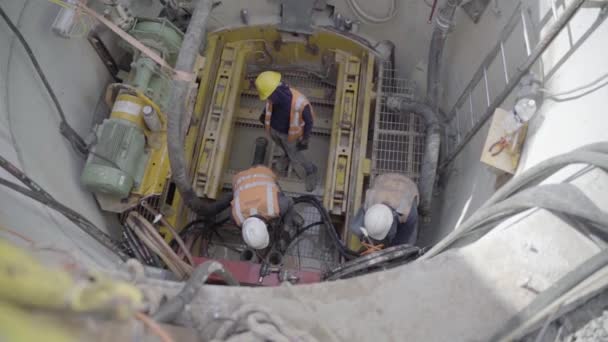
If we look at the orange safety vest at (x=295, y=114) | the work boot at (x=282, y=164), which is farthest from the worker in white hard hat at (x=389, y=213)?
the work boot at (x=282, y=164)

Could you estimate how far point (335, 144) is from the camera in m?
4.82

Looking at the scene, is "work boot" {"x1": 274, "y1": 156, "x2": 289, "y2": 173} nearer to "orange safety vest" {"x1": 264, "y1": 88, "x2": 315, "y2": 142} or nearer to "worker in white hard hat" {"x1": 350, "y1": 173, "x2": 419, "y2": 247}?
"orange safety vest" {"x1": 264, "y1": 88, "x2": 315, "y2": 142}

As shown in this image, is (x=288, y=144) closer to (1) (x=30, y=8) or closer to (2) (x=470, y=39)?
(2) (x=470, y=39)

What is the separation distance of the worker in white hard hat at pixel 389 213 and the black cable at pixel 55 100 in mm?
2221

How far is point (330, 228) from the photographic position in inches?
169

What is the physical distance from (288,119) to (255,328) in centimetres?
275

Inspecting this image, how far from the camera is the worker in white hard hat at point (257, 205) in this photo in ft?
12.0

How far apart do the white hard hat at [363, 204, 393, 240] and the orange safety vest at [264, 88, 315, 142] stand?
4.09ft

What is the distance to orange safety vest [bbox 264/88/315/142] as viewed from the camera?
432 cm

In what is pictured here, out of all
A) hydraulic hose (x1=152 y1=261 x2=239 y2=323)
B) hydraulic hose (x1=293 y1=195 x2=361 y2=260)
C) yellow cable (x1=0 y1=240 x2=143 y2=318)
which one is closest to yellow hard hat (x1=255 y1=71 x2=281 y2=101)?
hydraulic hose (x1=293 y1=195 x2=361 y2=260)

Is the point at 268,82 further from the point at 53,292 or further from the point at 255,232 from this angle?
the point at 53,292

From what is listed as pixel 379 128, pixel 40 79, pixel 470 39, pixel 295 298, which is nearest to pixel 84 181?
pixel 40 79

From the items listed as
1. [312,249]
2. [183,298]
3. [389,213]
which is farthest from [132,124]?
[183,298]

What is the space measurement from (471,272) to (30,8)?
3.37 metres
